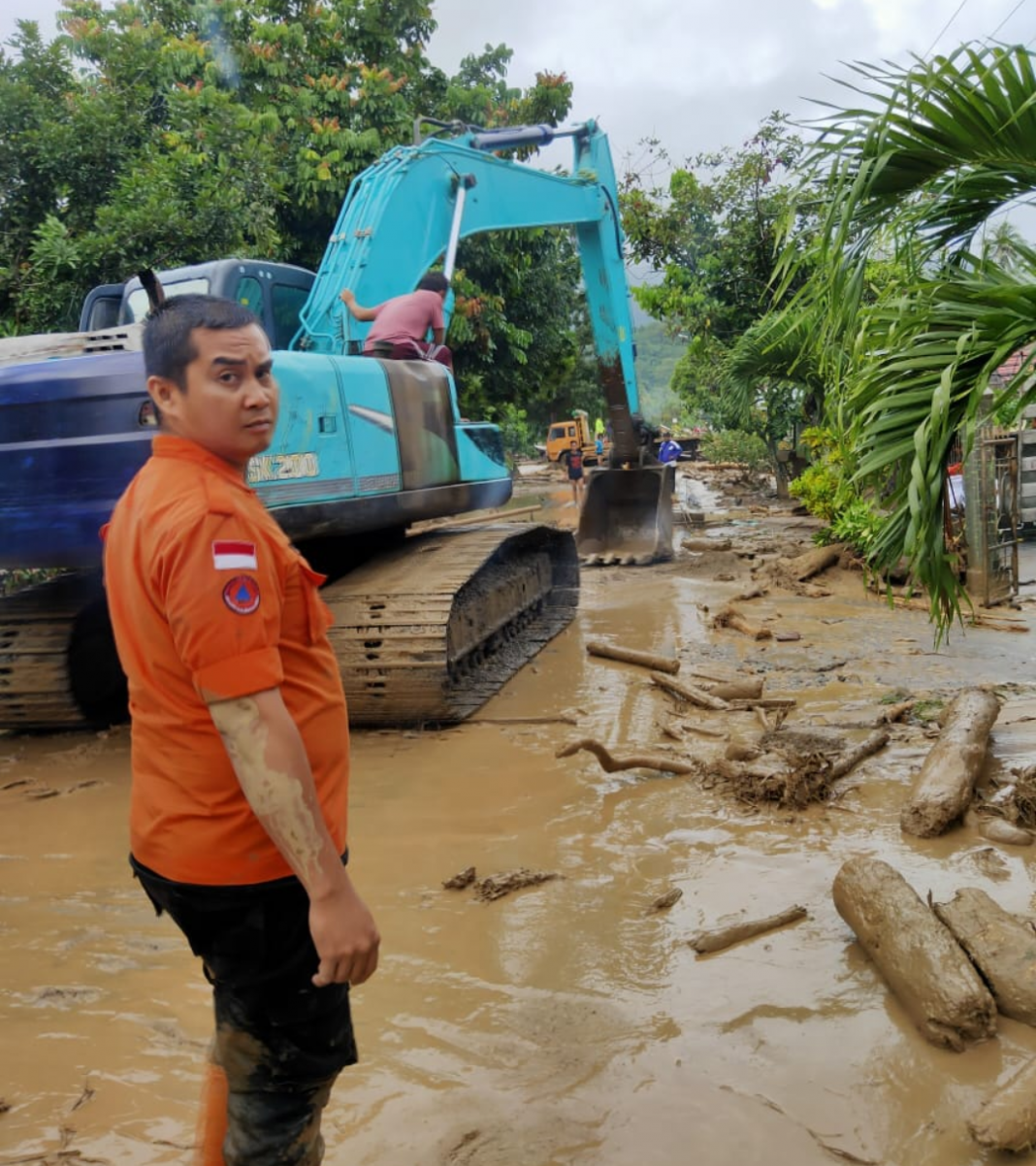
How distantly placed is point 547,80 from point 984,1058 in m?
17.2

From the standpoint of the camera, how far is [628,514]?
1235cm

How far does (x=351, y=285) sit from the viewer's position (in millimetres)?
6512

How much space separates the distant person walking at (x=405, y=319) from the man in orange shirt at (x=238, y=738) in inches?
187

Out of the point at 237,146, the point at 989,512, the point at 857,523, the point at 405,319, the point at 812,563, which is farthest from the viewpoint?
the point at 237,146

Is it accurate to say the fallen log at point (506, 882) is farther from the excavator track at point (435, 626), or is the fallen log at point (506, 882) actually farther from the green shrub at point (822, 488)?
the green shrub at point (822, 488)

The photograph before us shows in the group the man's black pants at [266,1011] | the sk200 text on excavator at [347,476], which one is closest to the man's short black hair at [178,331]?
the man's black pants at [266,1011]

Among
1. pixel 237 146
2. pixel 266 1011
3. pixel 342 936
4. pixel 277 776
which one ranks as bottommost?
pixel 266 1011

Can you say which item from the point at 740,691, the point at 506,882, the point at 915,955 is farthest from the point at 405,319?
the point at 915,955

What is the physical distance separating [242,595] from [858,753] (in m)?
3.75

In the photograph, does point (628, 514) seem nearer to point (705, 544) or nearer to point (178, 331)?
point (705, 544)

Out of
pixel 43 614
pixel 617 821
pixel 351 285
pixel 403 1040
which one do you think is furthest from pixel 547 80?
pixel 403 1040

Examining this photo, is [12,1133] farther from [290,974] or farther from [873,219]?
[873,219]

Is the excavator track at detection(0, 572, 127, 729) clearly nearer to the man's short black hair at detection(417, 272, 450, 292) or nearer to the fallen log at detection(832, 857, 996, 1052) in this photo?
the man's short black hair at detection(417, 272, 450, 292)

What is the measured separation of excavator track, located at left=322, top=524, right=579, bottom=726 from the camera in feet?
18.0
